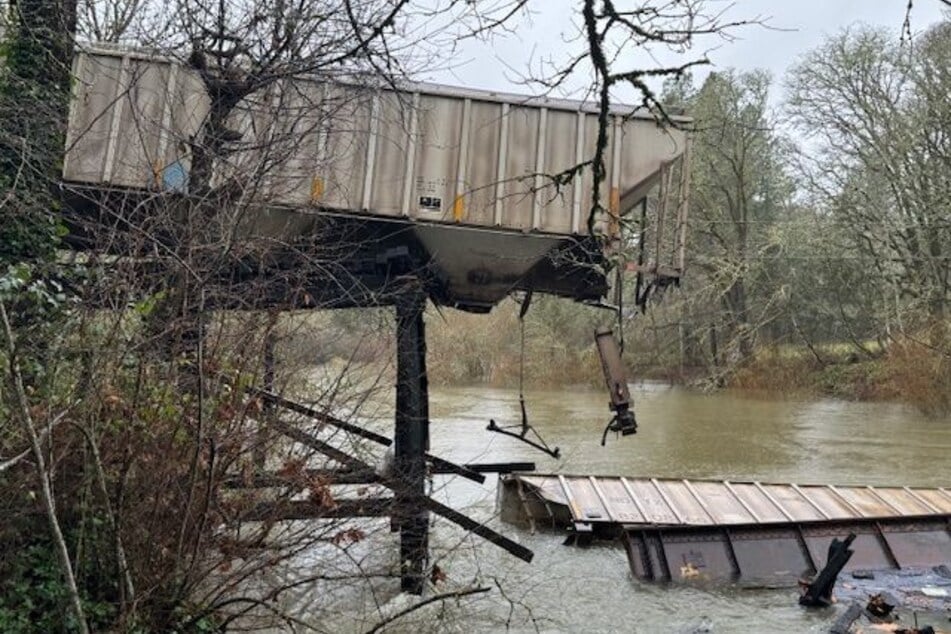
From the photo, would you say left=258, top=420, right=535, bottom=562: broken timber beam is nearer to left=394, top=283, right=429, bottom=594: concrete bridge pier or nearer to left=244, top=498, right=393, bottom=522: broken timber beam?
left=394, top=283, right=429, bottom=594: concrete bridge pier

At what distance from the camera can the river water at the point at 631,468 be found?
26.6ft

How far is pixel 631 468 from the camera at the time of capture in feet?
54.9

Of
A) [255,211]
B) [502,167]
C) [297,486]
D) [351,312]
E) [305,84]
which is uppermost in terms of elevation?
[305,84]

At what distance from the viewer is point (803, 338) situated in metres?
28.9

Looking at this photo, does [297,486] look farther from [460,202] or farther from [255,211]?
[460,202]

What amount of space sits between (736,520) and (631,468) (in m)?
6.38

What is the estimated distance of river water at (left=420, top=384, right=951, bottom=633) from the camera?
27.6 feet

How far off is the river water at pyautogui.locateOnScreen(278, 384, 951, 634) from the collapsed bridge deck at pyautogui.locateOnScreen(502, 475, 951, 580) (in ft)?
1.02

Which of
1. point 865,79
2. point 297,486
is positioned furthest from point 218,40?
point 865,79

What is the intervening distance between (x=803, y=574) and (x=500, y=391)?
2143 centimetres

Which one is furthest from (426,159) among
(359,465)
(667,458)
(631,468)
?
(667,458)

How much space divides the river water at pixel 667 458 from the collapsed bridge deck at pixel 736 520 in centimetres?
34

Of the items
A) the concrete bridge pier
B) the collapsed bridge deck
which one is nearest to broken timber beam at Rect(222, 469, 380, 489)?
the concrete bridge pier

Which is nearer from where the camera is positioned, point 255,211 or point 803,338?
point 255,211
